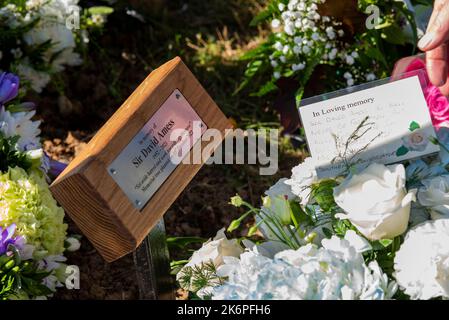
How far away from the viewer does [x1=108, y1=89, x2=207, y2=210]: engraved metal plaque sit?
1248 mm

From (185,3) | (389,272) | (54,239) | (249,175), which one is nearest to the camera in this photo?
(389,272)

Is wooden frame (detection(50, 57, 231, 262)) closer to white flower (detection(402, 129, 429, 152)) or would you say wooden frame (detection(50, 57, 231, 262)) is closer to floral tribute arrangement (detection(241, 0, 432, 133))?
white flower (detection(402, 129, 429, 152))

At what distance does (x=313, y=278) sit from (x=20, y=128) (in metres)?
0.94

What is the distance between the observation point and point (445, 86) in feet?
5.70

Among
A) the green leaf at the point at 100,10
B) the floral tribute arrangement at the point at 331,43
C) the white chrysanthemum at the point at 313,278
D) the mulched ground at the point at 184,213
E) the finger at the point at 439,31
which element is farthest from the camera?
the green leaf at the point at 100,10

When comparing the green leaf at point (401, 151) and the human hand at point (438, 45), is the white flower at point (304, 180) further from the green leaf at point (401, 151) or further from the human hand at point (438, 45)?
the human hand at point (438, 45)

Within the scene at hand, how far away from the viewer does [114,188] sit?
122cm

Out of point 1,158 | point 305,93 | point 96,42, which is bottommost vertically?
point 305,93

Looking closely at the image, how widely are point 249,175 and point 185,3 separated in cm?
96

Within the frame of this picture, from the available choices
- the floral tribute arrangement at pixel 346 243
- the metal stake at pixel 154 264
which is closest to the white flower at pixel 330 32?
the floral tribute arrangement at pixel 346 243

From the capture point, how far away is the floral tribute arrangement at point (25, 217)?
150 centimetres

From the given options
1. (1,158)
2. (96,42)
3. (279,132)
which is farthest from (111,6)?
(1,158)

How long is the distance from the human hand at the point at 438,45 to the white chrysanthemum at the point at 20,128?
0.92 metres
